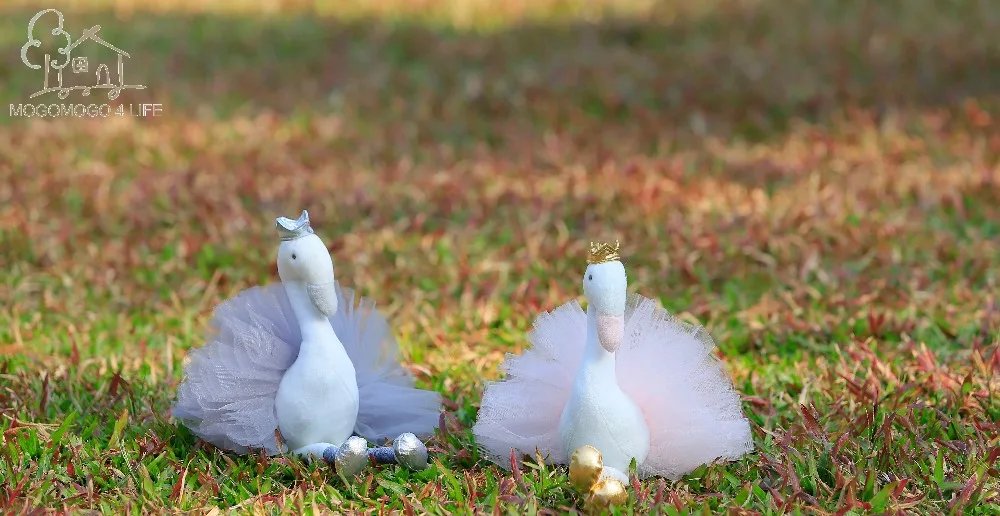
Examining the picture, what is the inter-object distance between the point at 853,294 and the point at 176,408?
6.45 ft

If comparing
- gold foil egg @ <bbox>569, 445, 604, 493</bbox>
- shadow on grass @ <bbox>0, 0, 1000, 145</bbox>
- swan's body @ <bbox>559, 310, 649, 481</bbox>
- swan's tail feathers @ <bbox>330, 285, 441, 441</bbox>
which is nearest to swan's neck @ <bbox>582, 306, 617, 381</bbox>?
swan's body @ <bbox>559, 310, 649, 481</bbox>

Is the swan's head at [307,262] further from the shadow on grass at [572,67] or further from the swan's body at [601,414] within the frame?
the shadow on grass at [572,67]

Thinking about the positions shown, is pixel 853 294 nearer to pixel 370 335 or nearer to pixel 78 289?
Result: pixel 370 335

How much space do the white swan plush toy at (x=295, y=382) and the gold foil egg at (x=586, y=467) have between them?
334 mm

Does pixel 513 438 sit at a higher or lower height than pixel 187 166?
lower

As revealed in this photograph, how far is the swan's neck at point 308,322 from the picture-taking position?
2.15 metres

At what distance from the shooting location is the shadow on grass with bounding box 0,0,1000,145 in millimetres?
5457

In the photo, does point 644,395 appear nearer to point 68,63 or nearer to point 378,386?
point 378,386

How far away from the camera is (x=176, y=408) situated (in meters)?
2.29

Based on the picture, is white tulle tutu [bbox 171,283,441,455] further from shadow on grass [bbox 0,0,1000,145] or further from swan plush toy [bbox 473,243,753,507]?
shadow on grass [bbox 0,0,1000,145]

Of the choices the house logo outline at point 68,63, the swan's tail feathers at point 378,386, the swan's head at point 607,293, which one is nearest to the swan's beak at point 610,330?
the swan's head at point 607,293

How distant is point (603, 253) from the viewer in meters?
1.98

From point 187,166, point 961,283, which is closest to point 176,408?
point 961,283

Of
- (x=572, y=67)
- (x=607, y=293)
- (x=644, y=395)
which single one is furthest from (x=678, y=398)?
(x=572, y=67)
